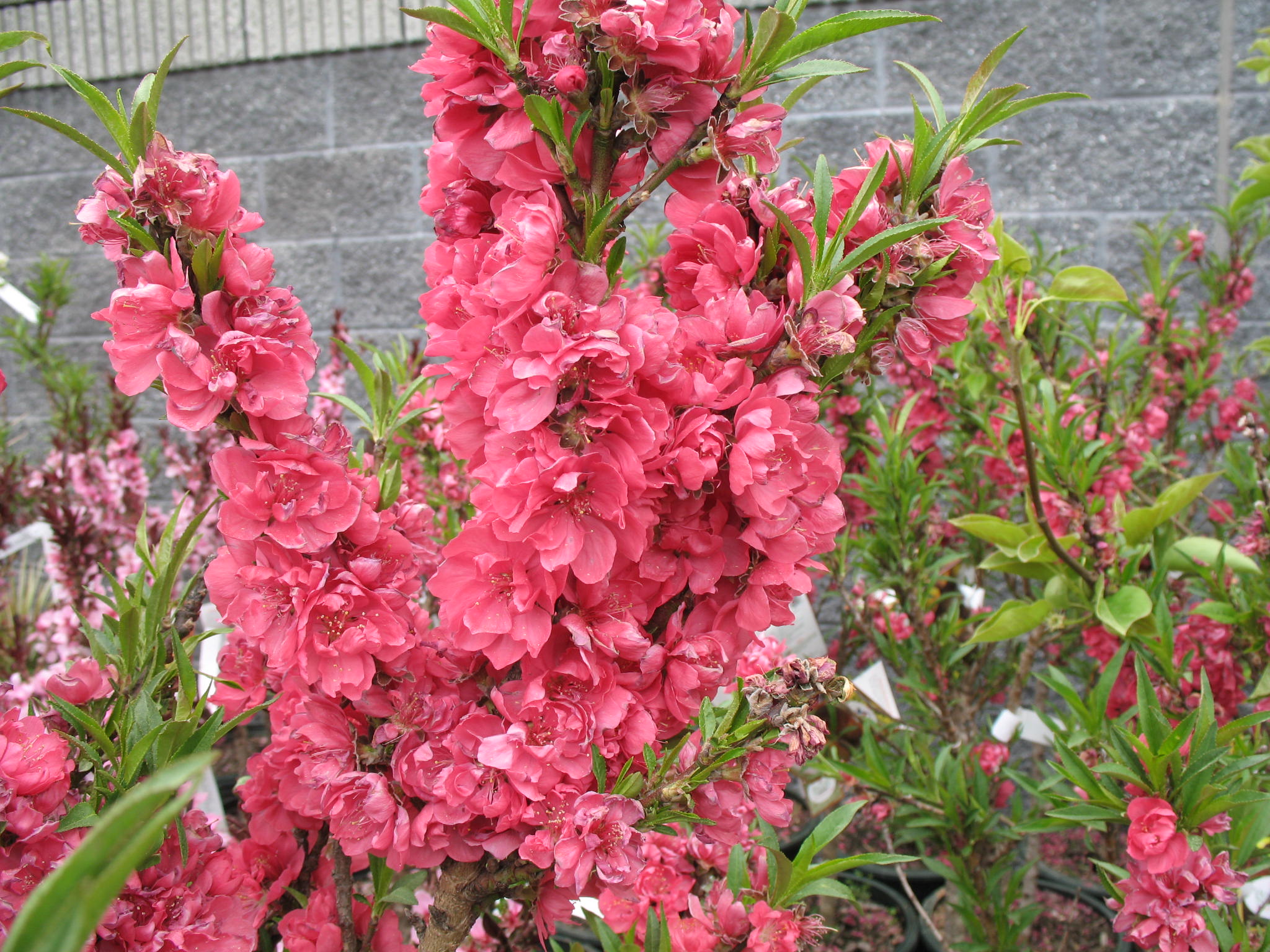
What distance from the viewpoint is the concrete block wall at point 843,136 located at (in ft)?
7.51

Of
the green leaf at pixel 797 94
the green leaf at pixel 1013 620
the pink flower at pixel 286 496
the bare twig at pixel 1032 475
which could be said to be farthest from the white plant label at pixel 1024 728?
the pink flower at pixel 286 496

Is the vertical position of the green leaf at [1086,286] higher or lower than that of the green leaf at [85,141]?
lower

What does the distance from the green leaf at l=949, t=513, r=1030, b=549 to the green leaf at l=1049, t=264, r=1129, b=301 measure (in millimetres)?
278

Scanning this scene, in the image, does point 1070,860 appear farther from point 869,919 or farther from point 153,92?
point 153,92

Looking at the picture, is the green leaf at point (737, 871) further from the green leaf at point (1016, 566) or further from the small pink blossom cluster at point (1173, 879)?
the green leaf at point (1016, 566)

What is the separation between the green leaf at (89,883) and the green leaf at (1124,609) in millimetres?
980

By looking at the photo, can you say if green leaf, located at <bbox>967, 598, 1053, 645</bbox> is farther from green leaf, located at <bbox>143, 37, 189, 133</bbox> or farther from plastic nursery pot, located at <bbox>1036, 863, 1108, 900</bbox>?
green leaf, located at <bbox>143, 37, 189, 133</bbox>

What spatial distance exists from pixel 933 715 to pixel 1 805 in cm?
128

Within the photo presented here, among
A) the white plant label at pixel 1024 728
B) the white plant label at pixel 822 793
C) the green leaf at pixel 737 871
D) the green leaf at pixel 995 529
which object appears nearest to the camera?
the green leaf at pixel 737 871

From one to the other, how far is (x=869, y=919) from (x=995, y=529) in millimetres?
1113

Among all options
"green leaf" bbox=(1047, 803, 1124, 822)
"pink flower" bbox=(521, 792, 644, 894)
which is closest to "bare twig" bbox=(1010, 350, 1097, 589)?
"green leaf" bbox=(1047, 803, 1124, 822)

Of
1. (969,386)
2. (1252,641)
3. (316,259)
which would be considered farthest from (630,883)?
(316,259)

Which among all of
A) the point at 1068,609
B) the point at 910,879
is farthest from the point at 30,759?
the point at 910,879

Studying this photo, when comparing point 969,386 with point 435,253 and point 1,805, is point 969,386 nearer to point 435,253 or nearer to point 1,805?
point 435,253
